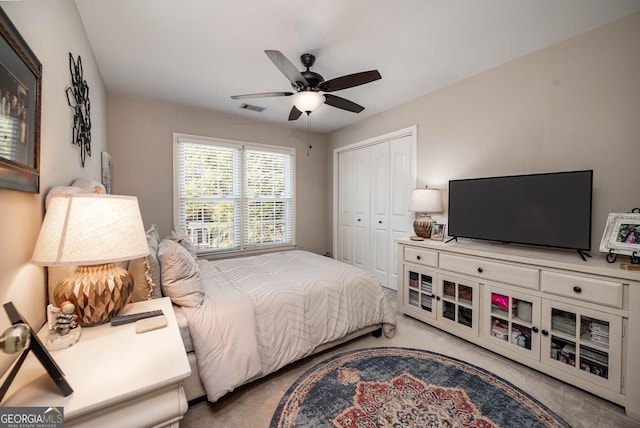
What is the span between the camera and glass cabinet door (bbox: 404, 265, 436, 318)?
8.81 ft

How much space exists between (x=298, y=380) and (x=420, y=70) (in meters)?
3.01

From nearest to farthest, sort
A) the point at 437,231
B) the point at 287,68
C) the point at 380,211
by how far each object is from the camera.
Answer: the point at 287,68, the point at 437,231, the point at 380,211

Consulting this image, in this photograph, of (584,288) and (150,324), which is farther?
(584,288)

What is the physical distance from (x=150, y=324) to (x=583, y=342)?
261 centimetres

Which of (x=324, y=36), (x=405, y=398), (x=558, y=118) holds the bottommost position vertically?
(x=405, y=398)

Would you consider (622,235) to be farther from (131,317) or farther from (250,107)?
(250,107)

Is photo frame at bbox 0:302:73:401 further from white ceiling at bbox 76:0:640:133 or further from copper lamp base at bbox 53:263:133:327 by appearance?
white ceiling at bbox 76:0:640:133

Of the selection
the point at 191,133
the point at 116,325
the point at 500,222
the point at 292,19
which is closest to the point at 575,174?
the point at 500,222

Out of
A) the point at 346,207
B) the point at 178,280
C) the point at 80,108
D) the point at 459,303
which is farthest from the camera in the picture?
the point at 346,207

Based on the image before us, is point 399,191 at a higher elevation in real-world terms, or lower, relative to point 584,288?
higher

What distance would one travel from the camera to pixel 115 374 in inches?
33.0

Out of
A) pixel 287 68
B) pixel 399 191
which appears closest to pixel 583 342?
pixel 399 191

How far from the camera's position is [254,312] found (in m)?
1.81

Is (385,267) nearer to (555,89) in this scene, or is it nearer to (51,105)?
(555,89)
